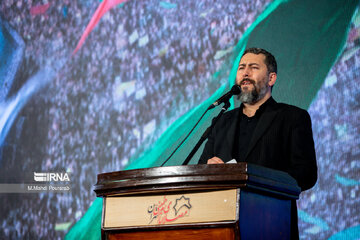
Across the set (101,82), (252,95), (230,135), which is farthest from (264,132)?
(101,82)

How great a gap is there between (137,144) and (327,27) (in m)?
1.58

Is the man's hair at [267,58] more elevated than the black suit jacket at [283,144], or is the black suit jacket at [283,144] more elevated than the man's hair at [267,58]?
the man's hair at [267,58]

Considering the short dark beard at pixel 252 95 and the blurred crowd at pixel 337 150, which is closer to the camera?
the short dark beard at pixel 252 95

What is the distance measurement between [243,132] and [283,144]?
290 millimetres

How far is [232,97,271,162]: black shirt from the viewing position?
2380 mm

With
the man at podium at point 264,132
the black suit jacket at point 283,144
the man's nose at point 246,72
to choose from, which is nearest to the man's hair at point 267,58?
the man at podium at point 264,132

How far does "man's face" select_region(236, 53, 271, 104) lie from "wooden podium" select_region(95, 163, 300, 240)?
0.82 m

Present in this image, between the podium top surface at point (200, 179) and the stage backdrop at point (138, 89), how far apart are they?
1.30m

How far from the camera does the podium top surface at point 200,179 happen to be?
1.55 meters

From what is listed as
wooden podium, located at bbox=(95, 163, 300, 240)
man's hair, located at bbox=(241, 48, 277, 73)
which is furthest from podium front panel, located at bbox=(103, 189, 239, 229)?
man's hair, located at bbox=(241, 48, 277, 73)

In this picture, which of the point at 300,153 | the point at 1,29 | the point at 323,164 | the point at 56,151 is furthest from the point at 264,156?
the point at 1,29

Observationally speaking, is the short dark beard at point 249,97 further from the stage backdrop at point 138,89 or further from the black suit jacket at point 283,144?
the stage backdrop at point 138,89

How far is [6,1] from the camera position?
4492 millimetres

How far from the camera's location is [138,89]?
12.3 ft
